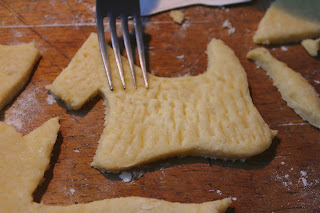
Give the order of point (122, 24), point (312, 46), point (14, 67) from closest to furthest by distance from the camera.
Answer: point (14, 67) < point (122, 24) < point (312, 46)

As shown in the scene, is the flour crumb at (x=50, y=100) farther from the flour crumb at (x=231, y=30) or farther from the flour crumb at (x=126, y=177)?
the flour crumb at (x=231, y=30)

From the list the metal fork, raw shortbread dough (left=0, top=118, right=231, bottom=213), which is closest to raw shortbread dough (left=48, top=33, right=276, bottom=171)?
the metal fork

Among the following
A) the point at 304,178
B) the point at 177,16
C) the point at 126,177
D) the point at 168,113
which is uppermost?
the point at 177,16

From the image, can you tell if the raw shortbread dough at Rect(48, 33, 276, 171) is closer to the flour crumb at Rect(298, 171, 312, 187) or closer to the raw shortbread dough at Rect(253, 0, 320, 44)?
the flour crumb at Rect(298, 171, 312, 187)

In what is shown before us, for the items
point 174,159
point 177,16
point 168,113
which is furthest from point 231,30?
point 174,159

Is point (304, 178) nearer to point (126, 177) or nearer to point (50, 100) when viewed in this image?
point (126, 177)

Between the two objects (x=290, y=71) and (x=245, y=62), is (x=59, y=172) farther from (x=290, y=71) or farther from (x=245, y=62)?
(x=290, y=71)

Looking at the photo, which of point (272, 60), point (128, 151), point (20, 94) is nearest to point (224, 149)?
point (128, 151)
